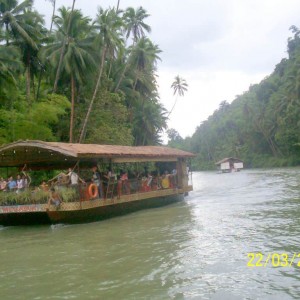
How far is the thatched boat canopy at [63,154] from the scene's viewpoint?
13.3 metres

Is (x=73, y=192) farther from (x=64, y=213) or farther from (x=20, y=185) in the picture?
(x=20, y=185)

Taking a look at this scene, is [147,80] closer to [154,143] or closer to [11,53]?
[154,143]

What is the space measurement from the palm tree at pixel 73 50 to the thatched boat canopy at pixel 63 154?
8658 millimetres

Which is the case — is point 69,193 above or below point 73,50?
below

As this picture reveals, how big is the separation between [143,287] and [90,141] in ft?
70.3

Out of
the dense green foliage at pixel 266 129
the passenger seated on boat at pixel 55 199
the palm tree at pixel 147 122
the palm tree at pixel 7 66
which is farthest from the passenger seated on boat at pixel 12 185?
the dense green foliage at pixel 266 129

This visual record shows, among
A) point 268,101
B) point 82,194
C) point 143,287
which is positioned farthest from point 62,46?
point 268,101

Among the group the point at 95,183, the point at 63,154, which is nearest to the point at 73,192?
the point at 95,183

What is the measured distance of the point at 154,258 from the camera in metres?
8.20

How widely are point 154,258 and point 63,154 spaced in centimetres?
611

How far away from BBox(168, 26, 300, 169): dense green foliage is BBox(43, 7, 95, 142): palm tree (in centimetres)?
3330

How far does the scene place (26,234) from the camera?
12641 millimetres

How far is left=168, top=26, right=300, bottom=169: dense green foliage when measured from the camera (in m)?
57.4
